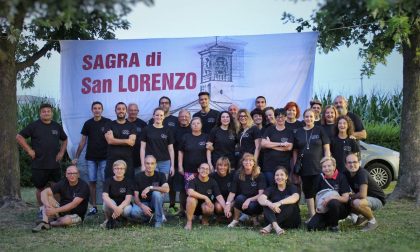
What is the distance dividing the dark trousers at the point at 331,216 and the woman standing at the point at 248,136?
1.35 meters

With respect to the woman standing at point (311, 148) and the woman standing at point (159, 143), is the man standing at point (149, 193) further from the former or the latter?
the woman standing at point (311, 148)

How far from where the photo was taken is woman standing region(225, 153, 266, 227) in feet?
25.7

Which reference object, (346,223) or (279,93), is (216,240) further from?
(279,93)

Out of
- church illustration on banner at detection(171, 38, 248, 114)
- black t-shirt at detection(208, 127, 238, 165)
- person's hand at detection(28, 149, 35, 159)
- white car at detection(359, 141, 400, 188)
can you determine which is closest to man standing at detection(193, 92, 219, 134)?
black t-shirt at detection(208, 127, 238, 165)

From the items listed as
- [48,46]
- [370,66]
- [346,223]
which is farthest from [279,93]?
[48,46]

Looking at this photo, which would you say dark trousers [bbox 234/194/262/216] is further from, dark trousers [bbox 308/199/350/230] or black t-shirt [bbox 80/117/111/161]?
black t-shirt [bbox 80/117/111/161]

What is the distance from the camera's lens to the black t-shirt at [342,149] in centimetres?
800

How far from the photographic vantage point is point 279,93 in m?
9.77

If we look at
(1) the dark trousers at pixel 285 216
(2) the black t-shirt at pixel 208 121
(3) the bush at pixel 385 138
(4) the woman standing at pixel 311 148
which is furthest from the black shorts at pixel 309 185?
(3) the bush at pixel 385 138

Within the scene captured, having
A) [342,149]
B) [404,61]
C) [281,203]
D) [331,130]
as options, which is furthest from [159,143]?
[404,61]

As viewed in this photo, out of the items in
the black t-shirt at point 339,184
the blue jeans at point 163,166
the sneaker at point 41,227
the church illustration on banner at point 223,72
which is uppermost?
the church illustration on banner at point 223,72

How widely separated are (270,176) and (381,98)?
12.7 m

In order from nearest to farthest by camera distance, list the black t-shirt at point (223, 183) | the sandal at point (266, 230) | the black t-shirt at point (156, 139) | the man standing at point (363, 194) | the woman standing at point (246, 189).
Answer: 1. the sandal at point (266, 230)
2. the man standing at point (363, 194)
3. the woman standing at point (246, 189)
4. the black t-shirt at point (223, 183)
5. the black t-shirt at point (156, 139)

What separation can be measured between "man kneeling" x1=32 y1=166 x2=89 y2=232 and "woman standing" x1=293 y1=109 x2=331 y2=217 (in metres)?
3.02
